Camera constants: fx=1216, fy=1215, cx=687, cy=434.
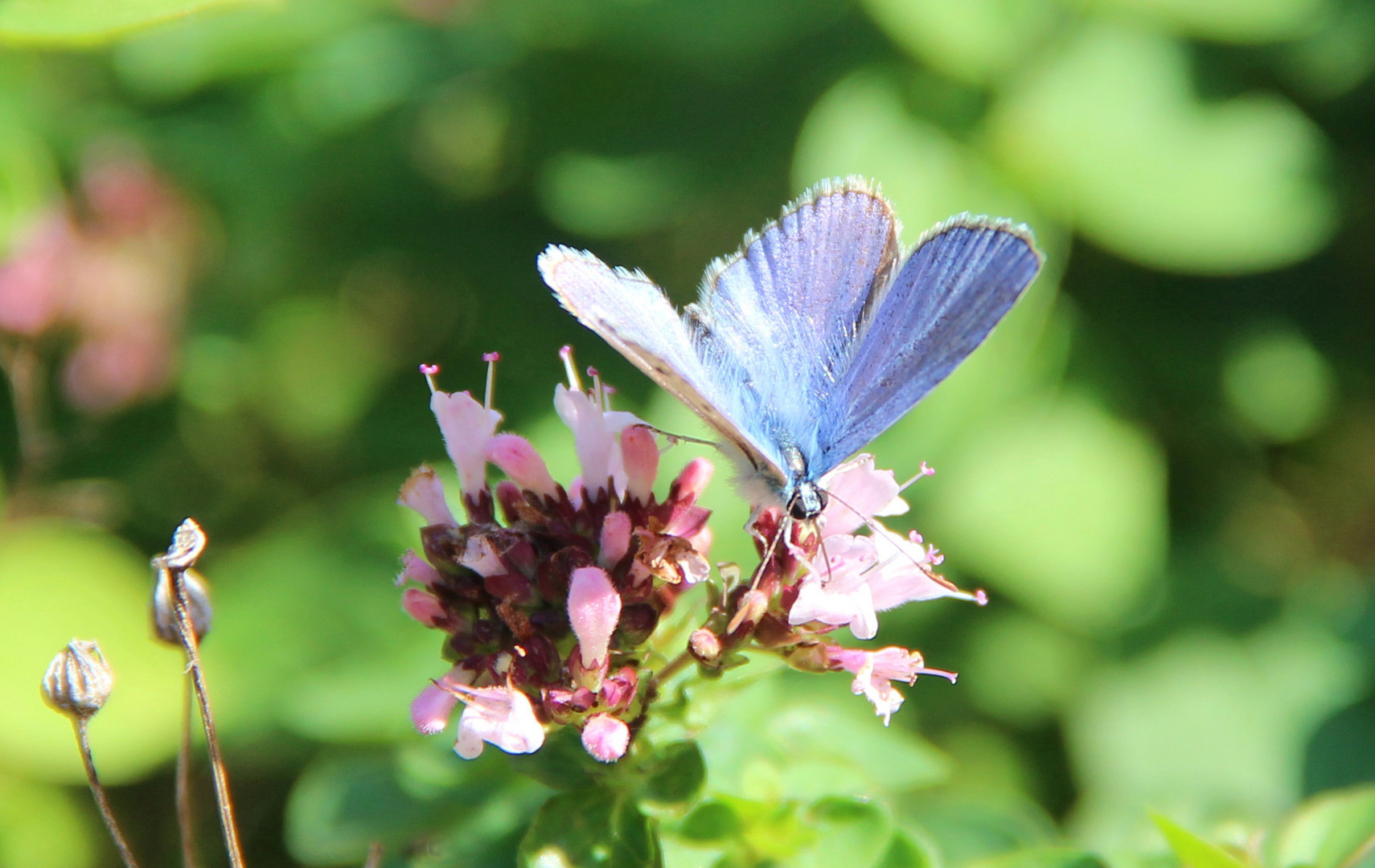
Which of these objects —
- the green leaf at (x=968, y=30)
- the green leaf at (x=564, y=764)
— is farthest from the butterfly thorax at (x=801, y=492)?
the green leaf at (x=968, y=30)

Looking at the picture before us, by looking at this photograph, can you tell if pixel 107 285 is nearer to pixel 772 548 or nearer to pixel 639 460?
pixel 639 460

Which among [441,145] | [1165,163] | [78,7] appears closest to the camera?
[78,7]

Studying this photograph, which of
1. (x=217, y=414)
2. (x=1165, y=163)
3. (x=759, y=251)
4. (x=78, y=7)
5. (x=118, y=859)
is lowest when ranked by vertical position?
(x=118, y=859)

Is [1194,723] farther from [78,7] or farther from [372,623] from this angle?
[78,7]

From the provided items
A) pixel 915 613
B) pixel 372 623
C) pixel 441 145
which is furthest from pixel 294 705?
pixel 441 145

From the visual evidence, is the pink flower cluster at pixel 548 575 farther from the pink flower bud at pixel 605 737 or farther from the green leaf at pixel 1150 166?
the green leaf at pixel 1150 166

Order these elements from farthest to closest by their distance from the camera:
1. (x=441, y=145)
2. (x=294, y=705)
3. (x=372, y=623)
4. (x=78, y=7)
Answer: (x=441, y=145)
(x=372, y=623)
(x=294, y=705)
(x=78, y=7)
